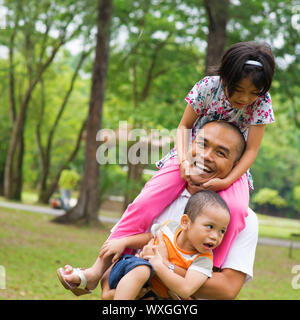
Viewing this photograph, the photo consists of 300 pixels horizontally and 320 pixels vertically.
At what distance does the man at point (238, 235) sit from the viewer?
7.66 feet

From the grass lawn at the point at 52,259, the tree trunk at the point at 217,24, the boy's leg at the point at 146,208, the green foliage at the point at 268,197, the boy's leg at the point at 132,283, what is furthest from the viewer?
the green foliage at the point at 268,197

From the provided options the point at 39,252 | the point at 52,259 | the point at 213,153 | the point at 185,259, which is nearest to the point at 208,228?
the point at 185,259

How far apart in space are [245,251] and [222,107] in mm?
748

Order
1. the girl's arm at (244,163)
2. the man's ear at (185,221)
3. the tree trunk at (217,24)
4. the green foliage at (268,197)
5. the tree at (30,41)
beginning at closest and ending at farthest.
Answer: the man's ear at (185,221)
the girl's arm at (244,163)
the tree trunk at (217,24)
the tree at (30,41)
the green foliage at (268,197)

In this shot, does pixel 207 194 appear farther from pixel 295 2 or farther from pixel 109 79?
pixel 109 79

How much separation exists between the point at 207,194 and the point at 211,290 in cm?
45

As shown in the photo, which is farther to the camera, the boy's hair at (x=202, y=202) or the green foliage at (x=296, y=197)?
the green foliage at (x=296, y=197)

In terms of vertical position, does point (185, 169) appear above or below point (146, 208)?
above

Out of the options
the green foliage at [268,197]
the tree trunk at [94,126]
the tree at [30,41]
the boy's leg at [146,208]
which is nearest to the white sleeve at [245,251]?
the boy's leg at [146,208]

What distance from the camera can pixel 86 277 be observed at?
96.8 inches

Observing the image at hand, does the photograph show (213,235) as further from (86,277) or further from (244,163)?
(86,277)

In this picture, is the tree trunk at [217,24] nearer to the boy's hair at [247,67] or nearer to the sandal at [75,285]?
the boy's hair at [247,67]

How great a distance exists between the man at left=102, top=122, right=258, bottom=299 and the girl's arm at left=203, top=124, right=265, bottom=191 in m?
0.03

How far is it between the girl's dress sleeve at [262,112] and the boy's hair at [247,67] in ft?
0.45
